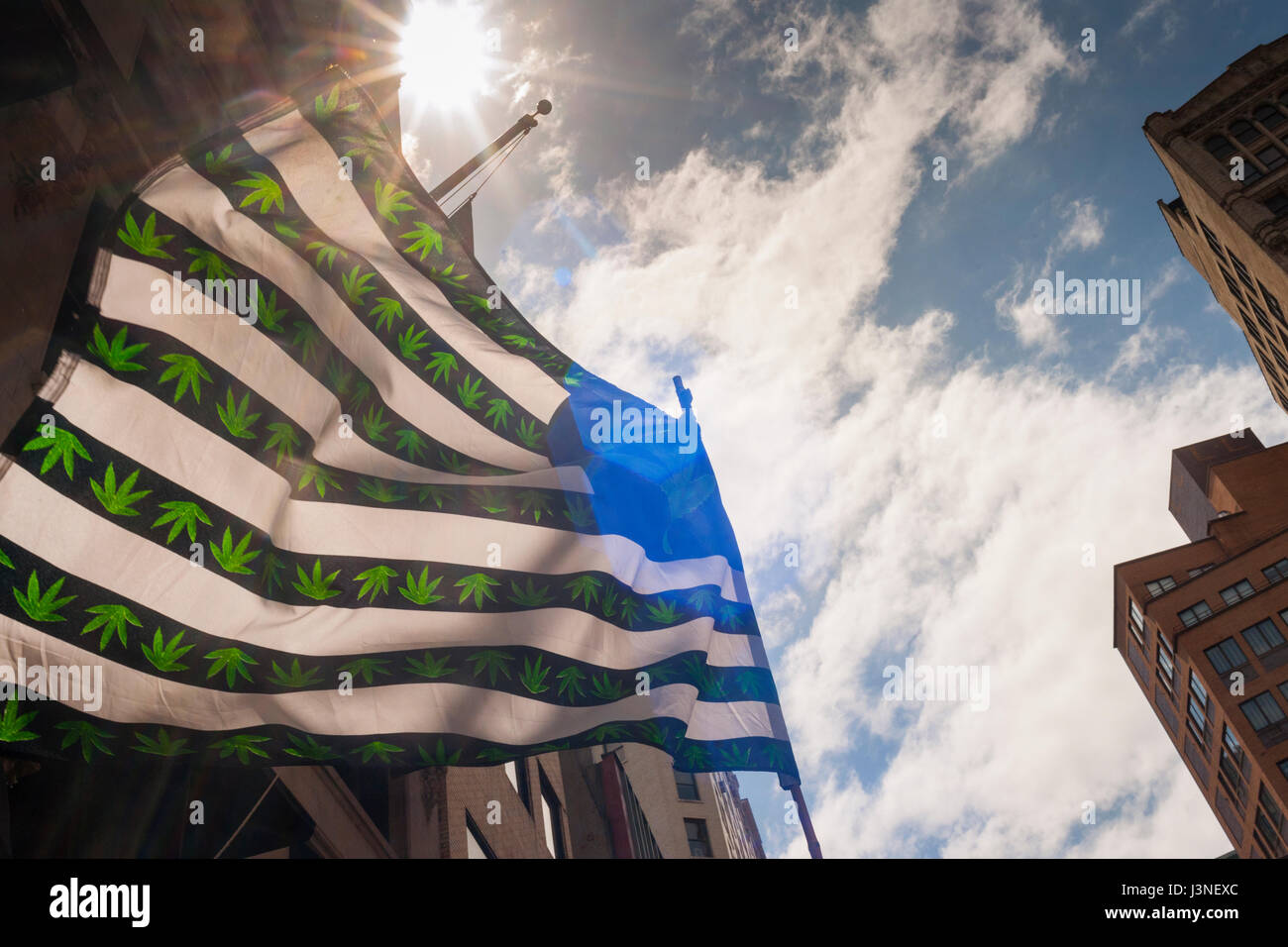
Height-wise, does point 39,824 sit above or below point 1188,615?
below

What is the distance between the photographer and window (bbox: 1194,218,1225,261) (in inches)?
2667

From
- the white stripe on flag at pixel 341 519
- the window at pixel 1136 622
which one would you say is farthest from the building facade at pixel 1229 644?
the white stripe on flag at pixel 341 519

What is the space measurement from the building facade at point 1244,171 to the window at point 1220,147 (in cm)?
6

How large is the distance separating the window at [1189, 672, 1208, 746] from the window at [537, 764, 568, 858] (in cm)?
5867

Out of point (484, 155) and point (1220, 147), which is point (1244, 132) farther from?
point (484, 155)

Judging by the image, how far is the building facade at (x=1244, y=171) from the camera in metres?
56.4

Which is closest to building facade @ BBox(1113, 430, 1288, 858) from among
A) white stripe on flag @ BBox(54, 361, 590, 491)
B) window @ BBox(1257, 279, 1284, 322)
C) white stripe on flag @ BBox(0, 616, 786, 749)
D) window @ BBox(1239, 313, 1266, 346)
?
window @ BBox(1239, 313, 1266, 346)

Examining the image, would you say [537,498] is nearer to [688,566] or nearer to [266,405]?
[688,566]

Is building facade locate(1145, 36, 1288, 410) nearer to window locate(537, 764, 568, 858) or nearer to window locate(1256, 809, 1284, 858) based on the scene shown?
window locate(1256, 809, 1284, 858)

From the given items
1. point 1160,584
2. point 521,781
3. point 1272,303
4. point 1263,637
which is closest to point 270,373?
point 521,781

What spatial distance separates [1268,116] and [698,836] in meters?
64.3
